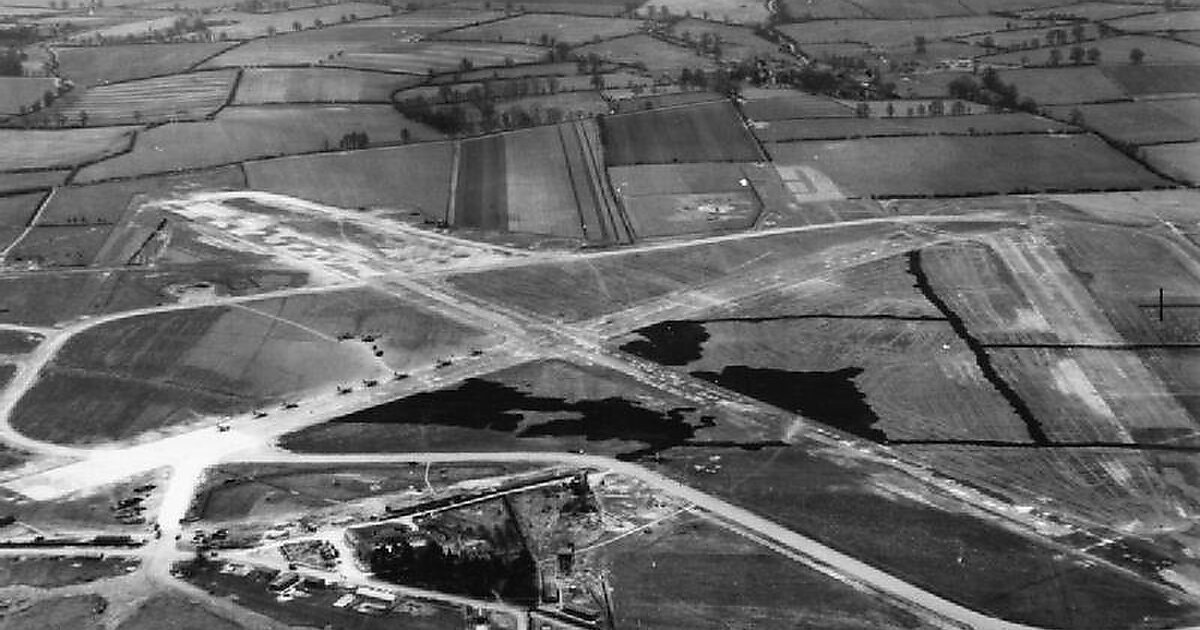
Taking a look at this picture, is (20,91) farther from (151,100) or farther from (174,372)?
(174,372)

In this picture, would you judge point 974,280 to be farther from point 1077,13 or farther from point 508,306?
point 1077,13

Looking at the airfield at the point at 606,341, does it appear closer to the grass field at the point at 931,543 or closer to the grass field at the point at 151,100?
the grass field at the point at 931,543

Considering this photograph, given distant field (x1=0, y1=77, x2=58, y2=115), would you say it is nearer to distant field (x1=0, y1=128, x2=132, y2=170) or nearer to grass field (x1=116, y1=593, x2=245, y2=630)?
distant field (x1=0, y1=128, x2=132, y2=170)

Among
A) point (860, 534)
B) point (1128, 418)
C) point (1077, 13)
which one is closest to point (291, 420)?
point (860, 534)

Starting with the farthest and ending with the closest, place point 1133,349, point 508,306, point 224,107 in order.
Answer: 1. point 224,107
2. point 508,306
3. point 1133,349

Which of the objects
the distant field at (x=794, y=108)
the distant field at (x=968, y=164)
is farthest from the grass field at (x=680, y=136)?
the distant field at (x=968, y=164)

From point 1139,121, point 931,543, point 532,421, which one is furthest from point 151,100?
point 931,543
